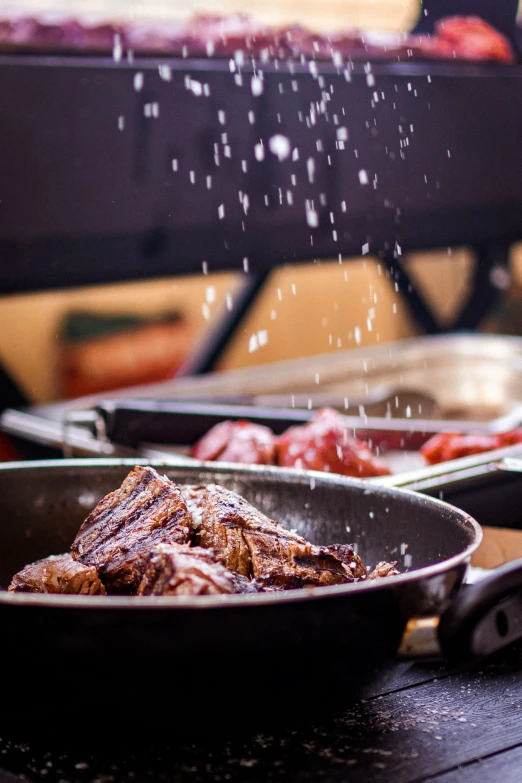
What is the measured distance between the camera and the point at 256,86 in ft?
9.31

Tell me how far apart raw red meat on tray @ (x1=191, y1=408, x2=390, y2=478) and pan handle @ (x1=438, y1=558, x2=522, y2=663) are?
1040 millimetres

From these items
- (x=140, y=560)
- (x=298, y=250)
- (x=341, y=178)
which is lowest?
(x=140, y=560)

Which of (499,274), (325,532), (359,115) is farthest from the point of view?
(499,274)

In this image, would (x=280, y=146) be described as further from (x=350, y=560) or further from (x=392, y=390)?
(x=350, y=560)

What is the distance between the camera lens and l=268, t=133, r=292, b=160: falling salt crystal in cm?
291

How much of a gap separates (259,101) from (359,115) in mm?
369

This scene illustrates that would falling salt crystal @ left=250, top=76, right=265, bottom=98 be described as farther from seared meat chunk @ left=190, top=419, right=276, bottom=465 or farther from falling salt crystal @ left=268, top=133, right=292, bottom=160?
seared meat chunk @ left=190, top=419, right=276, bottom=465

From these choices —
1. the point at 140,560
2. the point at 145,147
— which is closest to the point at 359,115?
the point at 145,147

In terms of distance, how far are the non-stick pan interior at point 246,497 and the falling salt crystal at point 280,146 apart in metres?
1.68

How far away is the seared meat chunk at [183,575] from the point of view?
959 millimetres

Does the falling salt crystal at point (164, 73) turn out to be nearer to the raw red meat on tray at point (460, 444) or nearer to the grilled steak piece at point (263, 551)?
the raw red meat on tray at point (460, 444)

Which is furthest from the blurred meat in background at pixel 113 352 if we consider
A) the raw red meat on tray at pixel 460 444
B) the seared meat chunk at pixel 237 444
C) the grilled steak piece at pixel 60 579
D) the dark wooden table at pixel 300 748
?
the dark wooden table at pixel 300 748

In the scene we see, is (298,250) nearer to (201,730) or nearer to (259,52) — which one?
(259,52)

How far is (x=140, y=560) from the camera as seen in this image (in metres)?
1.06
